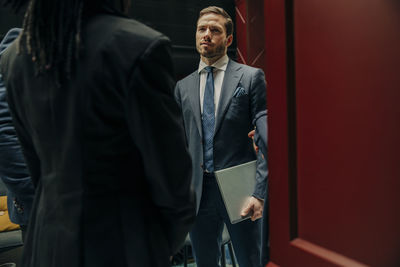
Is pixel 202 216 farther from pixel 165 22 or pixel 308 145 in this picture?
pixel 165 22

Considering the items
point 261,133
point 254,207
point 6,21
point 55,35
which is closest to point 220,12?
point 261,133

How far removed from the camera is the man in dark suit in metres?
1.57

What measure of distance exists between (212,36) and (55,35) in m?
1.12

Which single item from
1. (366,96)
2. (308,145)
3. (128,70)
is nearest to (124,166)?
(128,70)

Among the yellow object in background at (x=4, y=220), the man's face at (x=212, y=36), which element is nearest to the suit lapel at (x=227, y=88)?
the man's face at (x=212, y=36)

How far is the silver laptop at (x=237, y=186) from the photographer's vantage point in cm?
143

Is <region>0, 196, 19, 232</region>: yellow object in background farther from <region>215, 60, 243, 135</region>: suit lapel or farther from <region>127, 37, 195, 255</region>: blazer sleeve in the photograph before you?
<region>127, 37, 195, 255</region>: blazer sleeve

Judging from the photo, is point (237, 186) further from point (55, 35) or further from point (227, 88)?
point (55, 35)

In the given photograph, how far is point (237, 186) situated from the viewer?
4.82 feet

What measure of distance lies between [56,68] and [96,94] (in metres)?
0.10

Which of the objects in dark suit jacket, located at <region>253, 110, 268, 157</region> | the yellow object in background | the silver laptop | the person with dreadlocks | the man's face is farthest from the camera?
the yellow object in background

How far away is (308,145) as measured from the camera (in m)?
0.59

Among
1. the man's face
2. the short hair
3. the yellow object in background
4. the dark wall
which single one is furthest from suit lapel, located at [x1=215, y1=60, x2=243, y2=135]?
the dark wall

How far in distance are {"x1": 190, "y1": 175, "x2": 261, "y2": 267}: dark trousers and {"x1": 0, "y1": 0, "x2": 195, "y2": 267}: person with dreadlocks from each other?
833 mm
